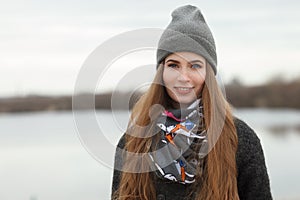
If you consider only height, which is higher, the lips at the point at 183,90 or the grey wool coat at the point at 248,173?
the lips at the point at 183,90

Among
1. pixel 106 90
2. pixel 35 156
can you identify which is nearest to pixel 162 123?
pixel 106 90

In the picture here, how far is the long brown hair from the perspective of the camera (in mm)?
2189

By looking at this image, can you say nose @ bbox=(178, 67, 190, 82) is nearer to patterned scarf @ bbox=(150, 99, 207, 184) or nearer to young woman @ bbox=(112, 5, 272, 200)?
young woman @ bbox=(112, 5, 272, 200)

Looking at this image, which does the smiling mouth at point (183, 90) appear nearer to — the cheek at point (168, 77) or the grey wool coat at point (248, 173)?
the cheek at point (168, 77)

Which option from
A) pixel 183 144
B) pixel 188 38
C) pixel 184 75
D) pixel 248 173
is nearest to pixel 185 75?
pixel 184 75

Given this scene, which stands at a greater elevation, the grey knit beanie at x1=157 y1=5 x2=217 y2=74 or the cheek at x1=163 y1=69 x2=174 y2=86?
the grey knit beanie at x1=157 y1=5 x2=217 y2=74

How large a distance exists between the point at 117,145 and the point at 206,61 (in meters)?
0.50

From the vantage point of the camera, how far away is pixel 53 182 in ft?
25.7

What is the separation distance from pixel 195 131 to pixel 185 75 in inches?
8.5

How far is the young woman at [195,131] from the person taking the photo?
7.14 ft

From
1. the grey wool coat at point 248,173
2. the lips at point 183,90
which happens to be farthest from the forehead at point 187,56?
the grey wool coat at point 248,173

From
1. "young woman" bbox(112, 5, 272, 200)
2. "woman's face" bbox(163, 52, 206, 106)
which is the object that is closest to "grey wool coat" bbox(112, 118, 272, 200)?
"young woman" bbox(112, 5, 272, 200)

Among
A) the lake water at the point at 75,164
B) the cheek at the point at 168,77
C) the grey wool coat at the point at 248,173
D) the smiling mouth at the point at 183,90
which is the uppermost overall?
the cheek at the point at 168,77

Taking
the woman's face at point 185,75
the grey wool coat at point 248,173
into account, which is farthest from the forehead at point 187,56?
the grey wool coat at point 248,173
